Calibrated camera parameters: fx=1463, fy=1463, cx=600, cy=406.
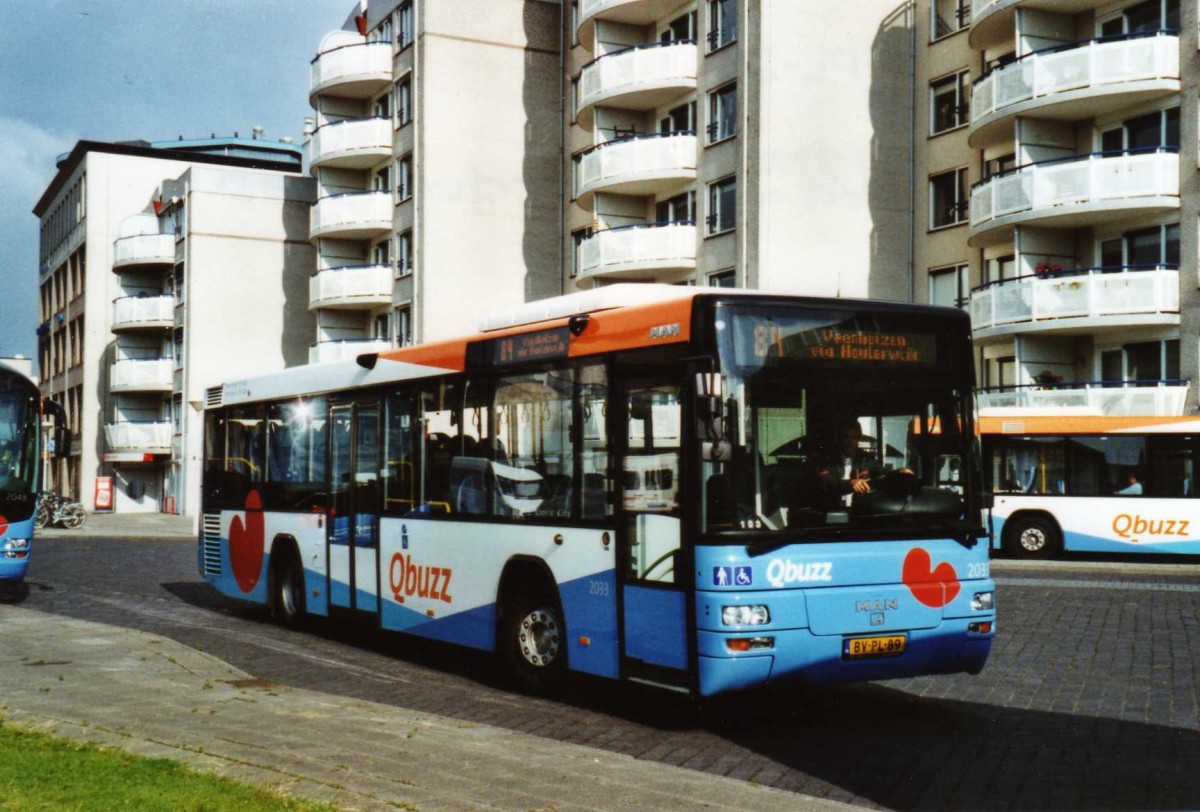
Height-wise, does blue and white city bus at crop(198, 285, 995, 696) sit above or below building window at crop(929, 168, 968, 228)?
below

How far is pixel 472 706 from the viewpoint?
10.5 m

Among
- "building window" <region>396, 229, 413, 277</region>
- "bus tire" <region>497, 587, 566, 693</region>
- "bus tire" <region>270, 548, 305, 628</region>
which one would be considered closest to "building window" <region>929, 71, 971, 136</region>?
"building window" <region>396, 229, 413, 277</region>

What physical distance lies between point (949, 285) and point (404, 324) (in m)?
20.5

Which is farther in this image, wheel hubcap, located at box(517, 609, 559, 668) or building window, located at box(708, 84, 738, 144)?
building window, located at box(708, 84, 738, 144)

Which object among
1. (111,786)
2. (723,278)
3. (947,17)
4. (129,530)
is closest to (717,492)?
(111,786)

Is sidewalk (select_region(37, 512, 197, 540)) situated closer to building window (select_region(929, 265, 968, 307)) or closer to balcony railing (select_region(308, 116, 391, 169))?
balcony railing (select_region(308, 116, 391, 169))

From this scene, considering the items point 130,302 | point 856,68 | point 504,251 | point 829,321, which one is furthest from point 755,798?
point 130,302

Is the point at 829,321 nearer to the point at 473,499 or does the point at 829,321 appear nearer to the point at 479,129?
the point at 473,499

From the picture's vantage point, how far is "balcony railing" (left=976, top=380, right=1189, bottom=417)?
1187 inches

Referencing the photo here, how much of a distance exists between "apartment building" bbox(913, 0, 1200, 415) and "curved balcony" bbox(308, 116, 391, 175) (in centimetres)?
2246

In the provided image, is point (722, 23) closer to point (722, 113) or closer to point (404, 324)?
point (722, 113)

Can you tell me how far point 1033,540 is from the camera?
92.2 ft

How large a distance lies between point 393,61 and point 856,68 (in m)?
19.4

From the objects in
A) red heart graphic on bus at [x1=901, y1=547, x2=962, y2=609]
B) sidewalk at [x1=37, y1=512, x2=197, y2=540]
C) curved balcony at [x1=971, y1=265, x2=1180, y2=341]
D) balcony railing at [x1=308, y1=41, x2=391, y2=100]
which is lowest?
sidewalk at [x1=37, y1=512, x2=197, y2=540]
